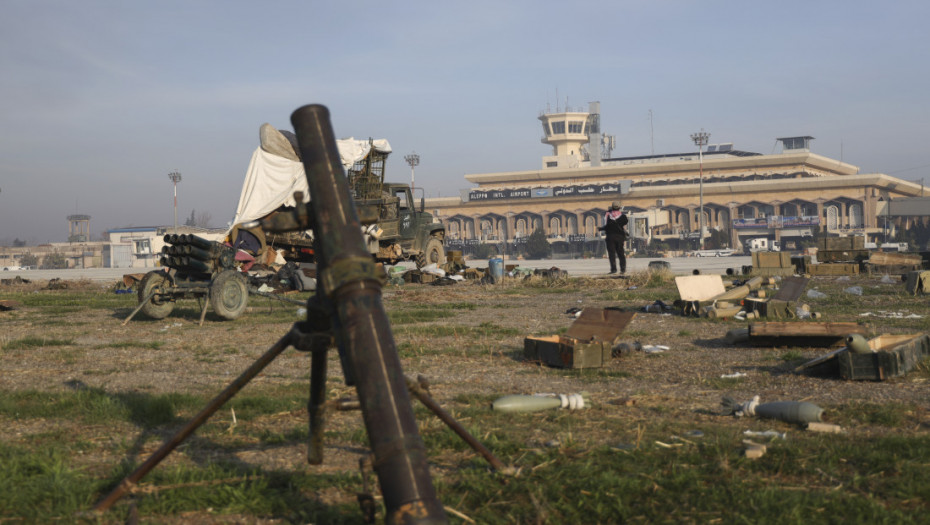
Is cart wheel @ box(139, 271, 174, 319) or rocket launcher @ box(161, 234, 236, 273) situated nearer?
rocket launcher @ box(161, 234, 236, 273)

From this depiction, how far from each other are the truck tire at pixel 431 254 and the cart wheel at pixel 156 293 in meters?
12.3

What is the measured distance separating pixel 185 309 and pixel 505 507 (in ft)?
37.5

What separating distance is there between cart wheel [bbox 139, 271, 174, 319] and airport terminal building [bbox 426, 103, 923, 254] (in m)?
77.2

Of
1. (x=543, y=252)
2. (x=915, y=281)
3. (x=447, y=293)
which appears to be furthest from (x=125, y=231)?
(x=915, y=281)

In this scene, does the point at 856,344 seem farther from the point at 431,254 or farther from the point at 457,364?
the point at 431,254

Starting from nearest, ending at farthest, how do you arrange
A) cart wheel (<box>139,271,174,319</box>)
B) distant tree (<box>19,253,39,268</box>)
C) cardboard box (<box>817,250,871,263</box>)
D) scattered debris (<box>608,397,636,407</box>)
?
scattered debris (<box>608,397,636,407</box>), cart wheel (<box>139,271,174,319</box>), cardboard box (<box>817,250,871,263</box>), distant tree (<box>19,253,39,268</box>)

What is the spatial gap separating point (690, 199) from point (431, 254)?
89.7 m

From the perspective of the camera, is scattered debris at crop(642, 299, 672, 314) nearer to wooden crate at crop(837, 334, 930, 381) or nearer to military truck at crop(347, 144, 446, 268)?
wooden crate at crop(837, 334, 930, 381)

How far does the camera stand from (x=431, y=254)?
967 inches

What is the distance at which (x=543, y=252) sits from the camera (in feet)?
319

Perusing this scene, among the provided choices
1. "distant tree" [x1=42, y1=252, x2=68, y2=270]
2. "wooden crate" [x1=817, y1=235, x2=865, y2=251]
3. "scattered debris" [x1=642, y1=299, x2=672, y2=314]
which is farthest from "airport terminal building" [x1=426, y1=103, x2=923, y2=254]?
"scattered debris" [x1=642, y1=299, x2=672, y2=314]

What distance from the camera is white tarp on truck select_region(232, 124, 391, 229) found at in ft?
69.5

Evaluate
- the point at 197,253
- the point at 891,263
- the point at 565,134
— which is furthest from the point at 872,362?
the point at 565,134

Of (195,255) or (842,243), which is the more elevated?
(195,255)
